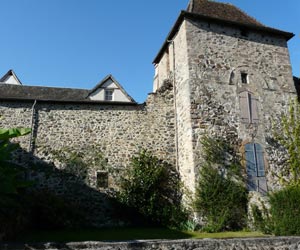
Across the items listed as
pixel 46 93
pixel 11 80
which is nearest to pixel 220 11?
pixel 46 93

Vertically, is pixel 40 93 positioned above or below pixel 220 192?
above

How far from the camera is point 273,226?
10.1 meters

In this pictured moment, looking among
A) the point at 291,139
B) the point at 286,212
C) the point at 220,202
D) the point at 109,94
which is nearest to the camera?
the point at 286,212

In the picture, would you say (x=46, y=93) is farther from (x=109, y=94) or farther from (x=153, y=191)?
(x=153, y=191)

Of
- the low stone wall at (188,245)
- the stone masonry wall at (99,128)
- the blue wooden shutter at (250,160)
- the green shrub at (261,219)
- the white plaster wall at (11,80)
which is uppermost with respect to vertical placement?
the white plaster wall at (11,80)

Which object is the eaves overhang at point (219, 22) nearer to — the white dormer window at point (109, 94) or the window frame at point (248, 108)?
the window frame at point (248, 108)

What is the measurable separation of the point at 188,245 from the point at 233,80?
8.87m

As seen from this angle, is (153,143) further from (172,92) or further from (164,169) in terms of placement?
(172,92)

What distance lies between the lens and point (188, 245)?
22.8 feet

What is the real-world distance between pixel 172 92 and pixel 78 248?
32.8 feet

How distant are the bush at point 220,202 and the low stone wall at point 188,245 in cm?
355

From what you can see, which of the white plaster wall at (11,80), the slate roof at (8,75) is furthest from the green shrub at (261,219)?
the white plaster wall at (11,80)

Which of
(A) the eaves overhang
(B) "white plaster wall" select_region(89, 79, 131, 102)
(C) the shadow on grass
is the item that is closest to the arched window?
(C) the shadow on grass

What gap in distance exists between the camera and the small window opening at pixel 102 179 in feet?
42.9
